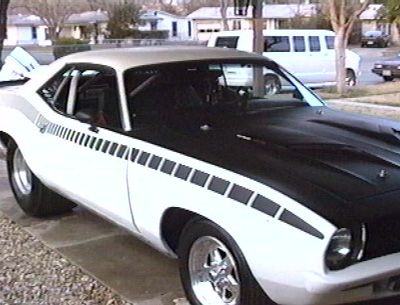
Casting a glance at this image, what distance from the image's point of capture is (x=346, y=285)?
301 cm

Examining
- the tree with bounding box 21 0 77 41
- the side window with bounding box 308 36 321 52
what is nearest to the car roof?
the side window with bounding box 308 36 321 52

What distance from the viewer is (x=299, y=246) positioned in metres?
3.02

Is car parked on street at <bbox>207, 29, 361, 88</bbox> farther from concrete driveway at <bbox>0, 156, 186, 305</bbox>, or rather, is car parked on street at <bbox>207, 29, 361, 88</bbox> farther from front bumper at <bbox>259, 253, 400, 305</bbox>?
front bumper at <bbox>259, 253, 400, 305</bbox>

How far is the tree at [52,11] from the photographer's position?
4828 cm

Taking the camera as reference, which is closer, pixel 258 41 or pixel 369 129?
pixel 369 129

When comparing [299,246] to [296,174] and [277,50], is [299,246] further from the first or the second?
[277,50]

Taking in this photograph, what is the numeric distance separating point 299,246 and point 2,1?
9.97 m

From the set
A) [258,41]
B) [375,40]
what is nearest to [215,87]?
[258,41]

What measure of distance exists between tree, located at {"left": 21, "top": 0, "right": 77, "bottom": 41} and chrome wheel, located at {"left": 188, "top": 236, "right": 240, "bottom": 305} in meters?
46.5

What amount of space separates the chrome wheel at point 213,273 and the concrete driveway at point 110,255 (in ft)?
1.06

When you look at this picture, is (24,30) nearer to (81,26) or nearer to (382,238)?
(81,26)

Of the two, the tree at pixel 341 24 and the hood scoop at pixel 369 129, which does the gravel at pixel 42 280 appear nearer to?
the hood scoop at pixel 369 129

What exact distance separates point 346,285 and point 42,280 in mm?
2394

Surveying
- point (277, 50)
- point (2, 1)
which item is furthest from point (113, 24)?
point (2, 1)
